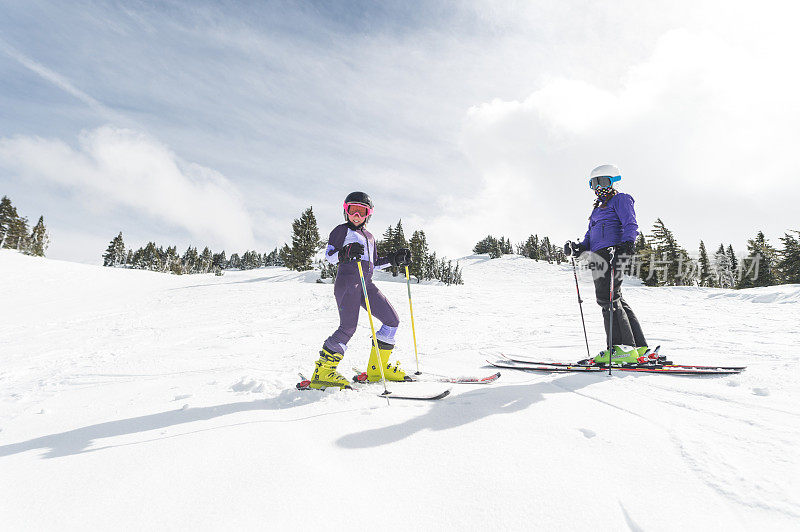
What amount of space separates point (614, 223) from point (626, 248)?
443 mm

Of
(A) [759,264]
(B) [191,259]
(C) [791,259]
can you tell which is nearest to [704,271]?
(A) [759,264]

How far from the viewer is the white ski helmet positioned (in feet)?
16.3

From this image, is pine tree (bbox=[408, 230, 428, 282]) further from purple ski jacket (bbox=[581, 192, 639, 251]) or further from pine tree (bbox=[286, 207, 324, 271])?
purple ski jacket (bbox=[581, 192, 639, 251])

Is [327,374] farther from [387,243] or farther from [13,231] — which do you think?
[13,231]

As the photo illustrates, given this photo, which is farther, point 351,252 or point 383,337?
point 383,337

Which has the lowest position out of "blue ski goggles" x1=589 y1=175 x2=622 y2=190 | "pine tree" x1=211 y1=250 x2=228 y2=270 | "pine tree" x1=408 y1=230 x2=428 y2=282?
"blue ski goggles" x1=589 y1=175 x2=622 y2=190

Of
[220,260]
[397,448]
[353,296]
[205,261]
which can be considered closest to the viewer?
[397,448]

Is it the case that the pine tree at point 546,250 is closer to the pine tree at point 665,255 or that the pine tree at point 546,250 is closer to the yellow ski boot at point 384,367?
the pine tree at point 665,255

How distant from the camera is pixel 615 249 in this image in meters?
4.59

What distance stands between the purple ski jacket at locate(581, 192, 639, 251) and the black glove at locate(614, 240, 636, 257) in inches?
2.1

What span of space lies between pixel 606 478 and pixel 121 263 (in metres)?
107

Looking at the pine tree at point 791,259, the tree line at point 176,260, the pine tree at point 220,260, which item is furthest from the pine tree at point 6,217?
the pine tree at point 791,259

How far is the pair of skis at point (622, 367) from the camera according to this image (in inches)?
147

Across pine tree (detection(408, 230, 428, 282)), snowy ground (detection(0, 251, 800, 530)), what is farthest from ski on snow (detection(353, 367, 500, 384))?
pine tree (detection(408, 230, 428, 282))
